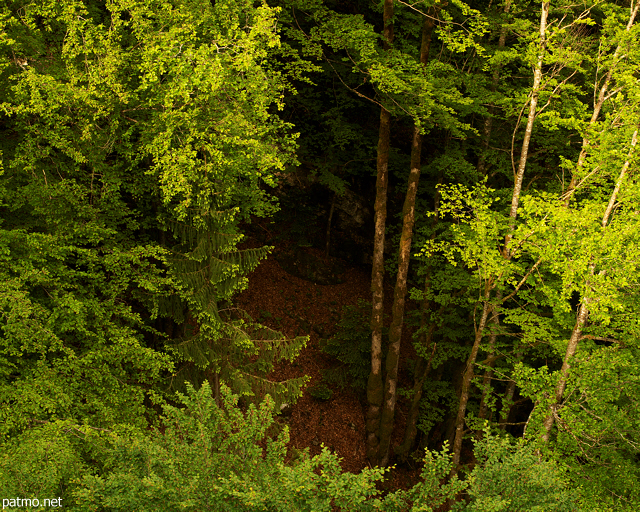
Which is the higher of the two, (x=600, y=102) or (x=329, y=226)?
(x=600, y=102)

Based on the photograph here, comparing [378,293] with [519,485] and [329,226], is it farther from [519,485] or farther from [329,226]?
[519,485]

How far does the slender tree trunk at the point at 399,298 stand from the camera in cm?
1359

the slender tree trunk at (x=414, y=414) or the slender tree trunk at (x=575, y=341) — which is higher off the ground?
the slender tree trunk at (x=575, y=341)

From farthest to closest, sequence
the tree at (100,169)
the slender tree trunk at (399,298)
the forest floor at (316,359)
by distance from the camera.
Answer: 1. the forest floor at (316,359)
2. the slender tree trunk at (399,298)
3. the tree at (100,169)

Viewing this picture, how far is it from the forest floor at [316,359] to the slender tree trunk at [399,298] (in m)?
1.15

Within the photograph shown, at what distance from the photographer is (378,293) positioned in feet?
46.0

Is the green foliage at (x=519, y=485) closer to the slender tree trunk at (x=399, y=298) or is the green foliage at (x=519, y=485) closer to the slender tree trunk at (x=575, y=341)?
the slender tree trunk at (x=575, y=341)

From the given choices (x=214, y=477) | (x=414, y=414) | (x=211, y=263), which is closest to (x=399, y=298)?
(x=414, y=414)

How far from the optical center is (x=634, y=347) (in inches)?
362

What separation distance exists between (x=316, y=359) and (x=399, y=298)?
12.7 ft

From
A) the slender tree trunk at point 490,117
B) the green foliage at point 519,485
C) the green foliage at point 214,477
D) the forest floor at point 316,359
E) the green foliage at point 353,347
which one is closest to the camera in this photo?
the green foliage at point 214,477

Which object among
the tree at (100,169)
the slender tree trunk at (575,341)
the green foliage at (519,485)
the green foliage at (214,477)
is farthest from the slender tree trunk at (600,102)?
the green foliage at (214,477)

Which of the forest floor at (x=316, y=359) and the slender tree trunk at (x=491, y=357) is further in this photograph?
the forest floor at (x=316, y=359)

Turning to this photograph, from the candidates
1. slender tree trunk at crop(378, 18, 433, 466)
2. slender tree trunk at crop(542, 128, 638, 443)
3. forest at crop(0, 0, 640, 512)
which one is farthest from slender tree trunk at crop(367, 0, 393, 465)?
slender tree trunk at crop(542, 128, 638, 443)
